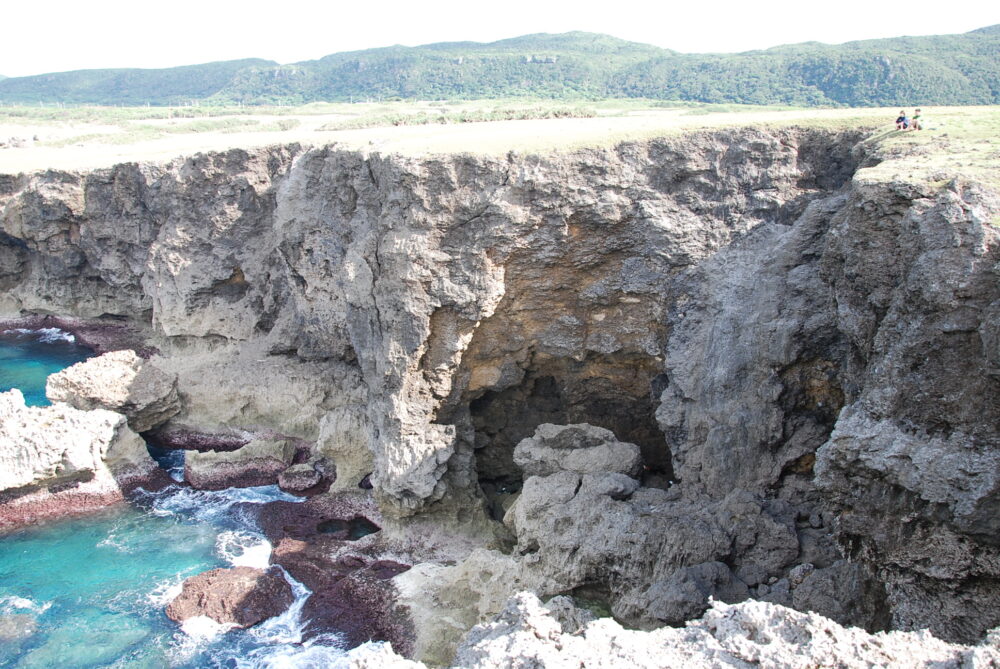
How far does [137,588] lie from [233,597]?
12.7ft

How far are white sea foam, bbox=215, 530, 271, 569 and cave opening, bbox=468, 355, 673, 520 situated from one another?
8540mm

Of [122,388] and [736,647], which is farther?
[122,388]

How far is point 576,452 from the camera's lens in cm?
2547

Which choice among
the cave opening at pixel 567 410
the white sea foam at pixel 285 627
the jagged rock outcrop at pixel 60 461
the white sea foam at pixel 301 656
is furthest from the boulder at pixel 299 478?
the white sea foam at pixel 301 656

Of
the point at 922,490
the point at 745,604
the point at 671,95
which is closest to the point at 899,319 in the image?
the point at 922,490

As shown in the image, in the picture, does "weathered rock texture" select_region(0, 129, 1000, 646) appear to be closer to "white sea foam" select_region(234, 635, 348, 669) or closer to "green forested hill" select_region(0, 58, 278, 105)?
"white sea foam" select_region(234, 635, 348, 669)

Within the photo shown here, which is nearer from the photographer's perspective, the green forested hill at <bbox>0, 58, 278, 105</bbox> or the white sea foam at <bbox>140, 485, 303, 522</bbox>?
the white sea foam at <bbox>140, 485, 303, 522</bbox>

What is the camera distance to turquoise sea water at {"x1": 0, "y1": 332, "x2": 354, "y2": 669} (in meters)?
22.4

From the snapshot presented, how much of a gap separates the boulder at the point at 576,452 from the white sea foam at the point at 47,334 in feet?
116

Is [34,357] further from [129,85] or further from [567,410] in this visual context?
[129,85]

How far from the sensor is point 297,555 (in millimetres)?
26500

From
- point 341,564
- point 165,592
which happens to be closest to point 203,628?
point 165,592

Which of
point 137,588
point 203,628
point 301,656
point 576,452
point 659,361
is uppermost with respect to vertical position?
point 659,361


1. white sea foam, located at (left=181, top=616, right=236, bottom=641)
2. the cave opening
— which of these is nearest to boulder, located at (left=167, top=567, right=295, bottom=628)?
white sea foam, located at (left=181, top=616, right=236, bottom=641)
